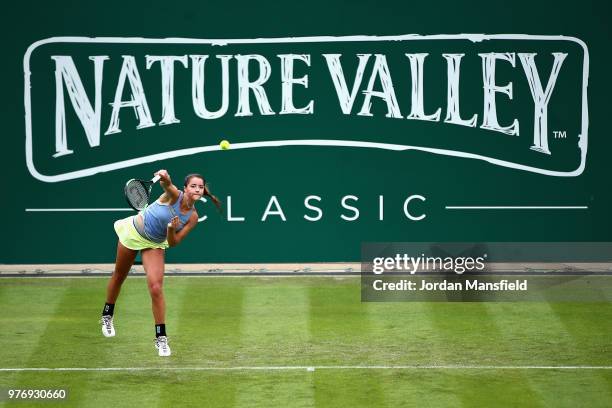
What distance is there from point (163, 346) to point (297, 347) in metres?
1.40

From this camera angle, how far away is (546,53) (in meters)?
16.7

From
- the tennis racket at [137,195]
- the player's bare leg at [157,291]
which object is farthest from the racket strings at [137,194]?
the player's bare leg at [157,291]

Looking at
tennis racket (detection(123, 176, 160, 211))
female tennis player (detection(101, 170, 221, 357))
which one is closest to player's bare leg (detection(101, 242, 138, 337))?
female tennis player (detection(101, 170, 221, 357))

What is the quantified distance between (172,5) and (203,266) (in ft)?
11.8

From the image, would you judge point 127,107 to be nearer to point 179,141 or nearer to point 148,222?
point 179,141

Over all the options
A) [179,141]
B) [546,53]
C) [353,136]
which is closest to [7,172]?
[179,141]

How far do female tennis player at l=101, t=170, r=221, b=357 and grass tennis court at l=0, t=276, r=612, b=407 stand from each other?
0.54 m

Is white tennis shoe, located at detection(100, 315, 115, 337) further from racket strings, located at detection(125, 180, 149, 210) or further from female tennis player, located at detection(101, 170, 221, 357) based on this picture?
racket strings, located at detection(125, 180, 149, 210)

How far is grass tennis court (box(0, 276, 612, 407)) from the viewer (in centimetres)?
1057

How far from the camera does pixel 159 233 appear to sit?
39.1 feet

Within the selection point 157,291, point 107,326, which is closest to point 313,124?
point 107,326

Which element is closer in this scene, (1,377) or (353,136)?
(1,377)

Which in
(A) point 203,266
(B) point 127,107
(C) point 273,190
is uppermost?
(B) point 127,107

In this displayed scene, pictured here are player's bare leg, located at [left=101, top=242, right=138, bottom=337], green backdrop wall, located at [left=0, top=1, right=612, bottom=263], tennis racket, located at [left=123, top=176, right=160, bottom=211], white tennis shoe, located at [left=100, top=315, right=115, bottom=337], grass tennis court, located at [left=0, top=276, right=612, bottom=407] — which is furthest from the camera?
green backdrop wall, located at [left=0, top=1, right=612, bottom=263]
